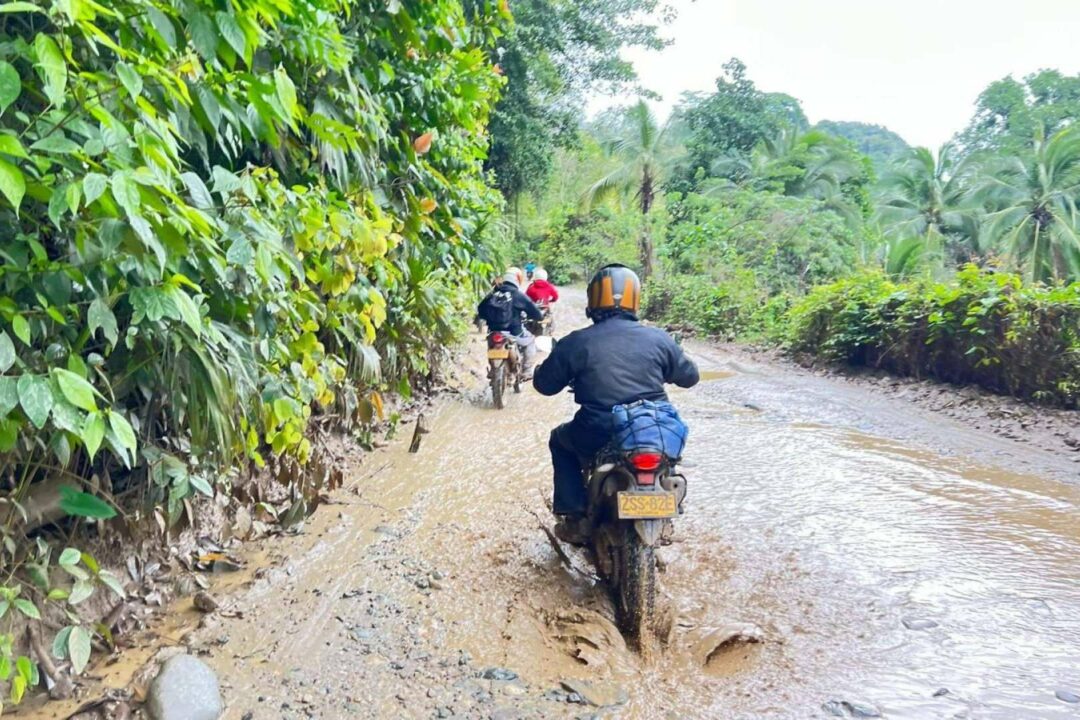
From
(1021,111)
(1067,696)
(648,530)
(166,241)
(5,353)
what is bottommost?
(1067,696)

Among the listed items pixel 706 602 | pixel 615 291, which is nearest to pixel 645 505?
pixel 706 602

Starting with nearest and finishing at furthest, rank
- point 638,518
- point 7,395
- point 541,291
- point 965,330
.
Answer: point 7,395
point 638,518
point 965,330
point 541,291

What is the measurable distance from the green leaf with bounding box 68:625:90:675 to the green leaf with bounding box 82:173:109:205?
1448 millimetres

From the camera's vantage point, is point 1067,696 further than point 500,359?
No

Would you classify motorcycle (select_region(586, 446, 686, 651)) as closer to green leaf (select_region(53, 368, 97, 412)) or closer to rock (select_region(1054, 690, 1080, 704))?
rock (select_region(1054, 690, 1080, 704))

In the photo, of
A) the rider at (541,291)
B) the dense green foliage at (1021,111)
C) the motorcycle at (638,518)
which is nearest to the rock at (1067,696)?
the motorcycle at (638,518)

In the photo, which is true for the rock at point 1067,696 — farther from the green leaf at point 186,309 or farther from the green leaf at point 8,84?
the green leaf at point 8,84

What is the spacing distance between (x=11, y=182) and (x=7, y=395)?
0.56 metres

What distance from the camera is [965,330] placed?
9.15m

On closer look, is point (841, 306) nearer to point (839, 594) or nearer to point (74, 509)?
point (839, 594)

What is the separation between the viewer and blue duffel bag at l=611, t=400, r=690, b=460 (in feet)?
11.6

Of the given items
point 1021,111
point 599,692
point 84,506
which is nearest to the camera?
point 84,506

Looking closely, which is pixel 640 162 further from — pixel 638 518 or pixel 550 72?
pixel 638 518

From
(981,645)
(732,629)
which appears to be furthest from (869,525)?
(732,629)
